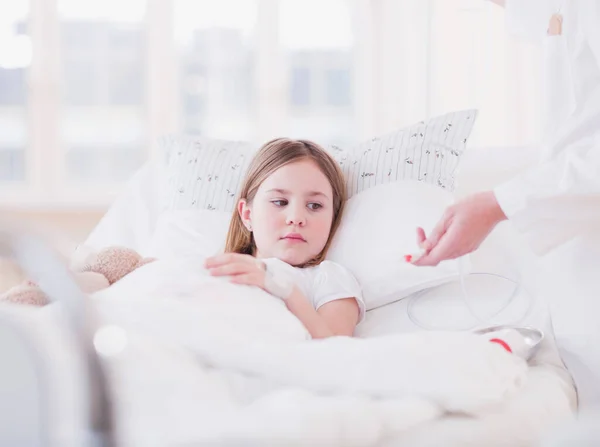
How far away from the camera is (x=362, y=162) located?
160cm

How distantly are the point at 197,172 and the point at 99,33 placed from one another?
5.45 ft

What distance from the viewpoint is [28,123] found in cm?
298

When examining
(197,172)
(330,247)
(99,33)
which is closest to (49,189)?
(99,33)

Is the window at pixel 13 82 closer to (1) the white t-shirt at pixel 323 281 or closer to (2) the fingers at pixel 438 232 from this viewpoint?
(1) the white t-shirt at pixel 323 281

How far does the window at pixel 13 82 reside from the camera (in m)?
3.00

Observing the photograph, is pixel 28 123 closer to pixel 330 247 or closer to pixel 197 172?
pixel 197 172

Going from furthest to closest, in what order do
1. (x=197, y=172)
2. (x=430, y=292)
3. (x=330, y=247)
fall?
(x=197, y=172) → (x=330, y=247) → (x=430, y=292)

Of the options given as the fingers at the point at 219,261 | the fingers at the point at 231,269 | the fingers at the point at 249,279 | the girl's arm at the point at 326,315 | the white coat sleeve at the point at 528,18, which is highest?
the white coat sleeve at the point at 528,18

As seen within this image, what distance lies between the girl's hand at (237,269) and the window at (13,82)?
2129 mm

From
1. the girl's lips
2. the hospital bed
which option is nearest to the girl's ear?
the girl's lips

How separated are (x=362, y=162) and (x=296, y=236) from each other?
11.0 inches

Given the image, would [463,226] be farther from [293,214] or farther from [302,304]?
[293,214]

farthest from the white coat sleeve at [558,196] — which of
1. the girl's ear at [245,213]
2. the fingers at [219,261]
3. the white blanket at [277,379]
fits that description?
the girl's ear at [245,213]

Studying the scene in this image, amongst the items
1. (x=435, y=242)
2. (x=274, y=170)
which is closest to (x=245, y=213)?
(x=274, y=170)
